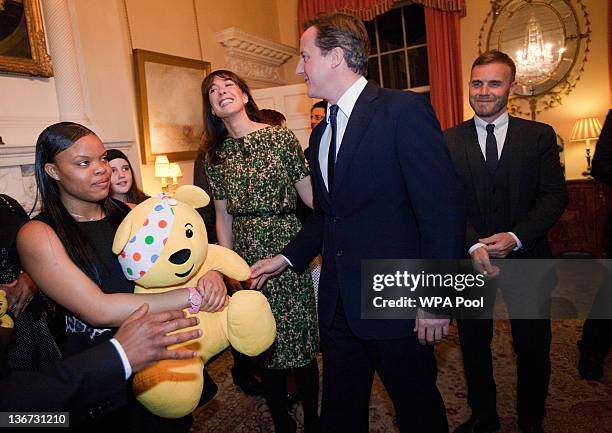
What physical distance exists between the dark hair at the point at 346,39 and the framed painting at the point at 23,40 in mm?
3103

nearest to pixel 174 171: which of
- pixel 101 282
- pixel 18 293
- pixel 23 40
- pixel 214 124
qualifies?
pixel 23 40

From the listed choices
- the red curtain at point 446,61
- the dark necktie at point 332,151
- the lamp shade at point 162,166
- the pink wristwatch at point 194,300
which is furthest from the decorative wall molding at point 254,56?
the pink wristwatch at point 194,300

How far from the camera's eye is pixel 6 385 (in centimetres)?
92

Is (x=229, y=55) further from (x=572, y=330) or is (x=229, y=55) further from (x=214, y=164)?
(x=572, y=330)

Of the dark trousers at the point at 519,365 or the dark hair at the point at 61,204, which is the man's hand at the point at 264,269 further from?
the dark trousers at the point at 519,365

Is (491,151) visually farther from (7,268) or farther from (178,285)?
(7,268)

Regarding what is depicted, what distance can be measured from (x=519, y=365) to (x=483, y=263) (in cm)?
51

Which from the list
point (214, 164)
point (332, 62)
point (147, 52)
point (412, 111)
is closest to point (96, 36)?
point (147, 52)

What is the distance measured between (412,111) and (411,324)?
683 mm

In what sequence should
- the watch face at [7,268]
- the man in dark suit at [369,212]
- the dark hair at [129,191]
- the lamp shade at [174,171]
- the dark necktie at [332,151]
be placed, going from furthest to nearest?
1. the lamp shade at [174,171]
2. the dark hair at [129,191]
3. the watch face at [7,268]
4. the dark necktie at [332,151]
5. the man in dark suit at [369,212]

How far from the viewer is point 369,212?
142cm

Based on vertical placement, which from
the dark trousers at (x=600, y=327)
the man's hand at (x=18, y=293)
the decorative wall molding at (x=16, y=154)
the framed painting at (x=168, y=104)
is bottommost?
the dark trousers at (x=600, y=327)

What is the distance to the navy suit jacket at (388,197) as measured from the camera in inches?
52.2

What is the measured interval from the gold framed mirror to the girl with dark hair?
17.1 feet
